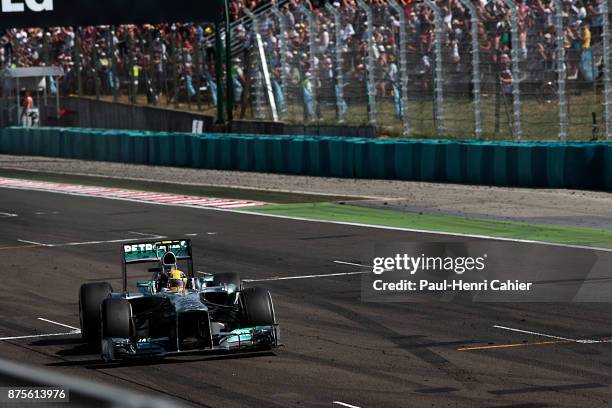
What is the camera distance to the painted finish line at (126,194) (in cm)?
2673

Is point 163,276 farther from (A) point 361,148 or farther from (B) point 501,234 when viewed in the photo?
(A) point 361,148

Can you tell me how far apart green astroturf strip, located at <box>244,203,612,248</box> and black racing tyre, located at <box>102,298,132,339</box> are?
995 cm

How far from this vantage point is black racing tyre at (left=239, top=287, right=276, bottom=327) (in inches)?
435

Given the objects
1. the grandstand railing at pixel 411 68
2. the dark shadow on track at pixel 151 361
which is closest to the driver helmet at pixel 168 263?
the dark shadow on track at pixel 151 361

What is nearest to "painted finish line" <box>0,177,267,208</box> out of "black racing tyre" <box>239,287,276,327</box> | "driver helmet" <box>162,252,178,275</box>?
"driver helmet" <box>162,252,178,275</box>

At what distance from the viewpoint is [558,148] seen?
25.1 meters

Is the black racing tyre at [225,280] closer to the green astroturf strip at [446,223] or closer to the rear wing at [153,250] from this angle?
the rear wing at [153,250]

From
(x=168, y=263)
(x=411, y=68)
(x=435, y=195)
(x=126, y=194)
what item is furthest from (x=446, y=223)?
(x=168, y=263)

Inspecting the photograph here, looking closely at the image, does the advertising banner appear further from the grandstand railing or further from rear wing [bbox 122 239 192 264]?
rear wing [bbox 122 239 192 264]

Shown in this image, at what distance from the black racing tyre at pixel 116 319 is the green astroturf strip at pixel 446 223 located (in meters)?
9.95

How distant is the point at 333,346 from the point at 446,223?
1105cm

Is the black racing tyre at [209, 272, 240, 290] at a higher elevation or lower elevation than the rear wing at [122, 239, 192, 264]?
lower

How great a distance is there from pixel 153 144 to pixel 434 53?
9.30 metres

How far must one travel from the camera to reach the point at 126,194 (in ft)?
96.0
